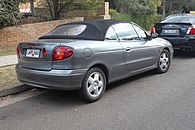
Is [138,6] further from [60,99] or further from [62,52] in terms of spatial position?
[62,52]

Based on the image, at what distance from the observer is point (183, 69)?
707 centimetres

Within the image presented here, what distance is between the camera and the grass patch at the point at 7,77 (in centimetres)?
543

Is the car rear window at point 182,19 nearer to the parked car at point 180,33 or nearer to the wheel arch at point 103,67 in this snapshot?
the parked car at point 180,33

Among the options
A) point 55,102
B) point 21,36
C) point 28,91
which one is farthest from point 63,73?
point 21,36

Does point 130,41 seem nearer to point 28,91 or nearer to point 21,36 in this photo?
point 28,91

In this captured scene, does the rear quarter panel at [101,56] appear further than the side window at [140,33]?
No

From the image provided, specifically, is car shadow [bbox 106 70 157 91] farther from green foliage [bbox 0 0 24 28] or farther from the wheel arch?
green foliage [bbox 0 0 24 28]

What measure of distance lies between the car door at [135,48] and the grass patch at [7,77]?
2404 millimetres

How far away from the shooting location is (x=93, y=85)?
15.3ft

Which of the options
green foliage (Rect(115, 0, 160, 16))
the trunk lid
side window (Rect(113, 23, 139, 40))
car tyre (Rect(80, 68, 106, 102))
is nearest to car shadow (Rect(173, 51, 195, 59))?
the trunk lid

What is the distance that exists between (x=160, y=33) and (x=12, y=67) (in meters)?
5.06

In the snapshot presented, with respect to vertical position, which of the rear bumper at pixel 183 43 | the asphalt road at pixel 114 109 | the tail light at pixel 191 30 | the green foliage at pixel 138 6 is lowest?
the asphalt road at pixel 114 109

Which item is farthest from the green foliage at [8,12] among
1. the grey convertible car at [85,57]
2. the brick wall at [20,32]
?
the grey convertible car at [85,57]

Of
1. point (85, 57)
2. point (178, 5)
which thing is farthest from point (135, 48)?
point (178, 5)
